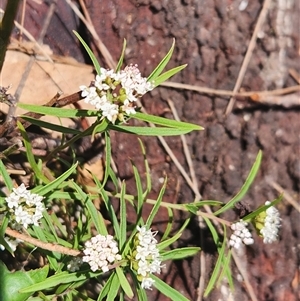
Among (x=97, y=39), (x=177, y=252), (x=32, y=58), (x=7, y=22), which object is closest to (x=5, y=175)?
(x=7, y=22)

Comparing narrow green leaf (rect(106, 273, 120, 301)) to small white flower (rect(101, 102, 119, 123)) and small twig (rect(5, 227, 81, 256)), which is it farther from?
small white flower (rect(101, 102, 119, 123))

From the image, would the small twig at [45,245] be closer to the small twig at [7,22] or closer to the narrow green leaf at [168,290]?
the narrow green leaf at [168,290]

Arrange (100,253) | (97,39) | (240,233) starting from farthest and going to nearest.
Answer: (97,39) → (240,233) → (100,253)

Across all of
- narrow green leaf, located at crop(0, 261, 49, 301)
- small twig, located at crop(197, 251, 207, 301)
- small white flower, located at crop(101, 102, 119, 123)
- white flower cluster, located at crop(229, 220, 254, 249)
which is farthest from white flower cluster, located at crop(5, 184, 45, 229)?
small twig, located at crop(197, 251, 207, 301)

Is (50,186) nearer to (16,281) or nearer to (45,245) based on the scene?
(45,245)

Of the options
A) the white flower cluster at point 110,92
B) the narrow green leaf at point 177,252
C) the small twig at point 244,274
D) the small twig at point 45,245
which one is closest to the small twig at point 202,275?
the small twig at point 244,274

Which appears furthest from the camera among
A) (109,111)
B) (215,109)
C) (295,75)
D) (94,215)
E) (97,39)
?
(97,39)
